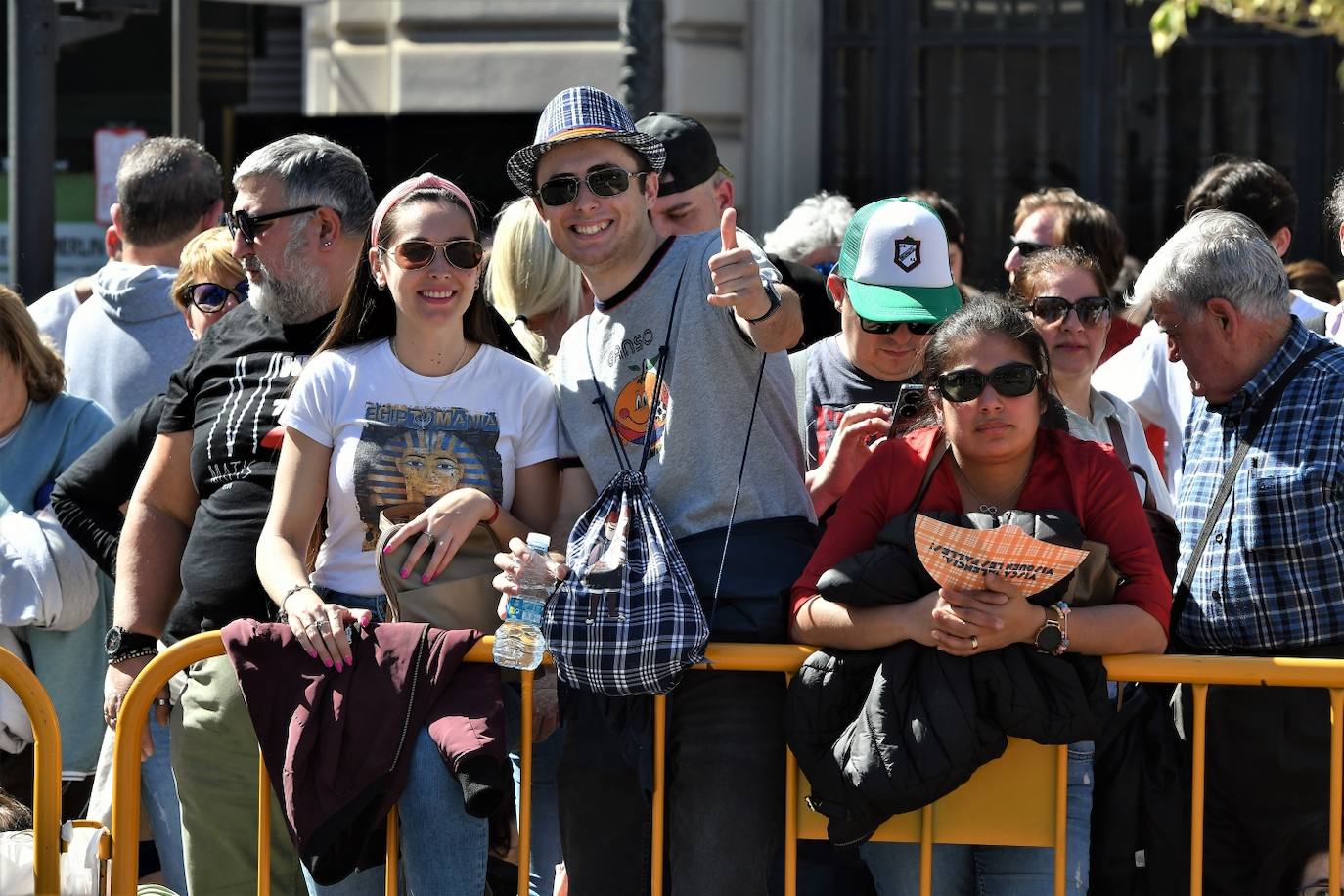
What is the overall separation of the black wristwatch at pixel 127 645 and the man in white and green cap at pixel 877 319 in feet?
5.50

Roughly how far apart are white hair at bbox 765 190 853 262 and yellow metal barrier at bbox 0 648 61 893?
136 inches

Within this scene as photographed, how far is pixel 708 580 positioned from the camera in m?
3.66

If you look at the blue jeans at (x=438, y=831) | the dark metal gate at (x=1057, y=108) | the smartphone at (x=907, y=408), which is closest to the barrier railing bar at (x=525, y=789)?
the blue jeans at (x=438, y=831)

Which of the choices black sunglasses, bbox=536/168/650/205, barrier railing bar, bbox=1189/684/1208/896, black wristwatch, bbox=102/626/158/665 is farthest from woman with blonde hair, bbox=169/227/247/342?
barrier railing bar, bbox=1189/684/1208/896

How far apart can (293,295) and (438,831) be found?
137 cm

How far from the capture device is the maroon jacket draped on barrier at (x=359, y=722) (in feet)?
11.7

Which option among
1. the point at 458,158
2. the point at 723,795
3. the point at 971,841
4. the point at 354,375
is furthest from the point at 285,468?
the point at 458,158

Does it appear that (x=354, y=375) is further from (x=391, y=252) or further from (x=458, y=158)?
(x=458, y=158)

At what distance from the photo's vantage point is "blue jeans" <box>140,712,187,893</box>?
4.65 meters

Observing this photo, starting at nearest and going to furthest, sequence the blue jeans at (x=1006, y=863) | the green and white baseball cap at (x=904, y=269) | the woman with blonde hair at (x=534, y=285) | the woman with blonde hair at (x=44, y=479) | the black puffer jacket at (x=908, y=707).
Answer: the black puffer jacket at (x=908, y=707), the blue jeans at (x=1006, y=863), the green and white baseball cap at (x=904, y=269), the woman with blonde hair at (x=534, y=285), the woman with blonde hair at (x=44, y=479)

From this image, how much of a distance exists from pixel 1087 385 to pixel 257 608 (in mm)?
2198

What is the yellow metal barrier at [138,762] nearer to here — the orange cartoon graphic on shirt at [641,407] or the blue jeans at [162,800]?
the orange cartoon graphic on shirt at [641,407]

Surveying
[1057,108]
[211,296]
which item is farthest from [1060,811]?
[1057,108]

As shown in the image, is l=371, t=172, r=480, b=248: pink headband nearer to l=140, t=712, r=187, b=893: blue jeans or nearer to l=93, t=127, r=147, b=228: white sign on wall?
l=140, t=712, r=187, b=893: blue jeans
